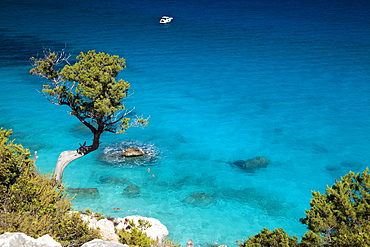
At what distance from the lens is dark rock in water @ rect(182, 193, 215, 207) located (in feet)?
99.5

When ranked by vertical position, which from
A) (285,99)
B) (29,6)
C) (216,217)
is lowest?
(216,217)

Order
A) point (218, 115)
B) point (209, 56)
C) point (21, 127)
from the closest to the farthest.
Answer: point (21, 127), point (218, 115), point (209, 56)

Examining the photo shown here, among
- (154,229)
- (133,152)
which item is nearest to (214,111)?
(133,152)

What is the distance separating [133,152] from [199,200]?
357 inches

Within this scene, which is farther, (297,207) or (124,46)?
(124,46)

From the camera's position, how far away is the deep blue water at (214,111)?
1215 inches

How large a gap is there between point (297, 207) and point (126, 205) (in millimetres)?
14156

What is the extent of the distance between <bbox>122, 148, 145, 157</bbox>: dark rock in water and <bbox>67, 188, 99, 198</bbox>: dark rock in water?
19.0 feet

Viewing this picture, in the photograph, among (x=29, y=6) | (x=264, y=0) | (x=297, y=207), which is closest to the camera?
(x=297, y=207)

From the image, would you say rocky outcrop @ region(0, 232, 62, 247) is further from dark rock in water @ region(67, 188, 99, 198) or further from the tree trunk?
dark rock in water @ region(67, 188, 99, 198)

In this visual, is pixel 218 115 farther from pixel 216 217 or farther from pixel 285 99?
pixel 216 217

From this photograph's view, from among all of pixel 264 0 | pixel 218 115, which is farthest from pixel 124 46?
pixel 264 0

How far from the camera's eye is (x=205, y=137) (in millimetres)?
41562

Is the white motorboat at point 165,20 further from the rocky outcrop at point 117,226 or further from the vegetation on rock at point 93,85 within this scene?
the rocky outcrop at point 117,226
